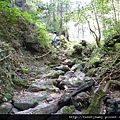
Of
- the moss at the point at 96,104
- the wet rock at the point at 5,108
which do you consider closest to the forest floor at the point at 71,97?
the moss at the point at 96,104

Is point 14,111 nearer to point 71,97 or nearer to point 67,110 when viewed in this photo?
point 67,110

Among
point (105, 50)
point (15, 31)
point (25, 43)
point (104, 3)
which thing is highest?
point (104, 3)

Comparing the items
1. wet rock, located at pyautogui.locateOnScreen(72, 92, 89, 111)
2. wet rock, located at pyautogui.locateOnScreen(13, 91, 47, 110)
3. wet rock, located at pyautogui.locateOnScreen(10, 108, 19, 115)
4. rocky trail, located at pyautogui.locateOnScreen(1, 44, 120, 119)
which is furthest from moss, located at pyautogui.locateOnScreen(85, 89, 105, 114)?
wet rock, located at pyautogui.locateOnScreen(10, 108, 19, 115)

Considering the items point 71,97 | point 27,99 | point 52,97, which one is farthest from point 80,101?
point 27,99

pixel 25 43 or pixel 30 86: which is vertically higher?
pixel 25 43

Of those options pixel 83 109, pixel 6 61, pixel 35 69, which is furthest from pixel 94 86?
pixel 35 69

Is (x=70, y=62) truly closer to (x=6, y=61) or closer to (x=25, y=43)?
(x=25, y=43)

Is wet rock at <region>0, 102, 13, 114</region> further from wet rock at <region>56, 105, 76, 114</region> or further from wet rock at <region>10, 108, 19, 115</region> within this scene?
wet rock at <region>56, 105, 76, 114</region>

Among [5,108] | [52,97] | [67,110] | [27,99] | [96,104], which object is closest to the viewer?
[96,104]

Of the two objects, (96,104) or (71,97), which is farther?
(71,97)

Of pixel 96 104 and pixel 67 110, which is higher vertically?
pixel 96 104

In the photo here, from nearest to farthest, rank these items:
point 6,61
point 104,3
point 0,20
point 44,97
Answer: point 44,97
point 6,61
point 0,20
point 104,3

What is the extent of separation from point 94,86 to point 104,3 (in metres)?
7.23

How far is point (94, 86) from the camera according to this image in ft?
19.0
